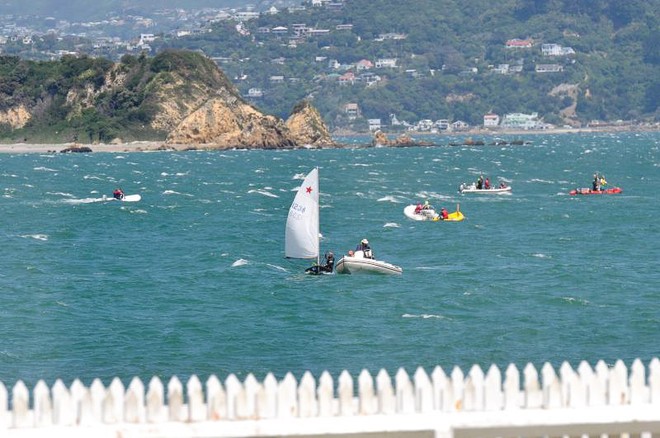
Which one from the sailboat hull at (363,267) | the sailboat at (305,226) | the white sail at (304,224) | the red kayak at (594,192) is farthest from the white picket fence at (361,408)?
the red kayak at (594,192)

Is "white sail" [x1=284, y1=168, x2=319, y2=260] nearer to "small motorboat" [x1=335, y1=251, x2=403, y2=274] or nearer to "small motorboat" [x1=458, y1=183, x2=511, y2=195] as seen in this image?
"small motorboat" [x1=335, y1=251, x2=403, y2=274]

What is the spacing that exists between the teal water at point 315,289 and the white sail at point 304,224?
153 cm

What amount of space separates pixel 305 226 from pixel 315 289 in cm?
475

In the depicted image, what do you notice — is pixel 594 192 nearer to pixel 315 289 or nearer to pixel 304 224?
pixel 304 224

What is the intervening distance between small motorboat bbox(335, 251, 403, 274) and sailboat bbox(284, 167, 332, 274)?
42.8 inches

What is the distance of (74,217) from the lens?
102 metres

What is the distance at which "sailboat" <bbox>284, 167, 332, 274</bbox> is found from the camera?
207 feet

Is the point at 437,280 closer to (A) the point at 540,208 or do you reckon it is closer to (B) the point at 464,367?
(B) the point at 464,367

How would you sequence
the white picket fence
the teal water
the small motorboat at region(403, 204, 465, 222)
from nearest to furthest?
the white picket fence, the teal water, the small motorboat at region(403, 204, 465, 222)

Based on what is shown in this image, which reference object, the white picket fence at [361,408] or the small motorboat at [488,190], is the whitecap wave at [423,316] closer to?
the white picket fence at [361,408]

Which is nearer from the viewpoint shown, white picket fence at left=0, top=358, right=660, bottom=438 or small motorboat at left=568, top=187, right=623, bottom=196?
white picket fence at left=0, top=358, right=660, bottom=438

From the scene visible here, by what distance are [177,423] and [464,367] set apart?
2387cm

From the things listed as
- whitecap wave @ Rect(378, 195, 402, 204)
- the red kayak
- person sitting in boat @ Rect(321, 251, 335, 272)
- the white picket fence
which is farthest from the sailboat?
the red kayak

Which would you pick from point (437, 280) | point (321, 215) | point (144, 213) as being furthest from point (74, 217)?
point (437, 280)
